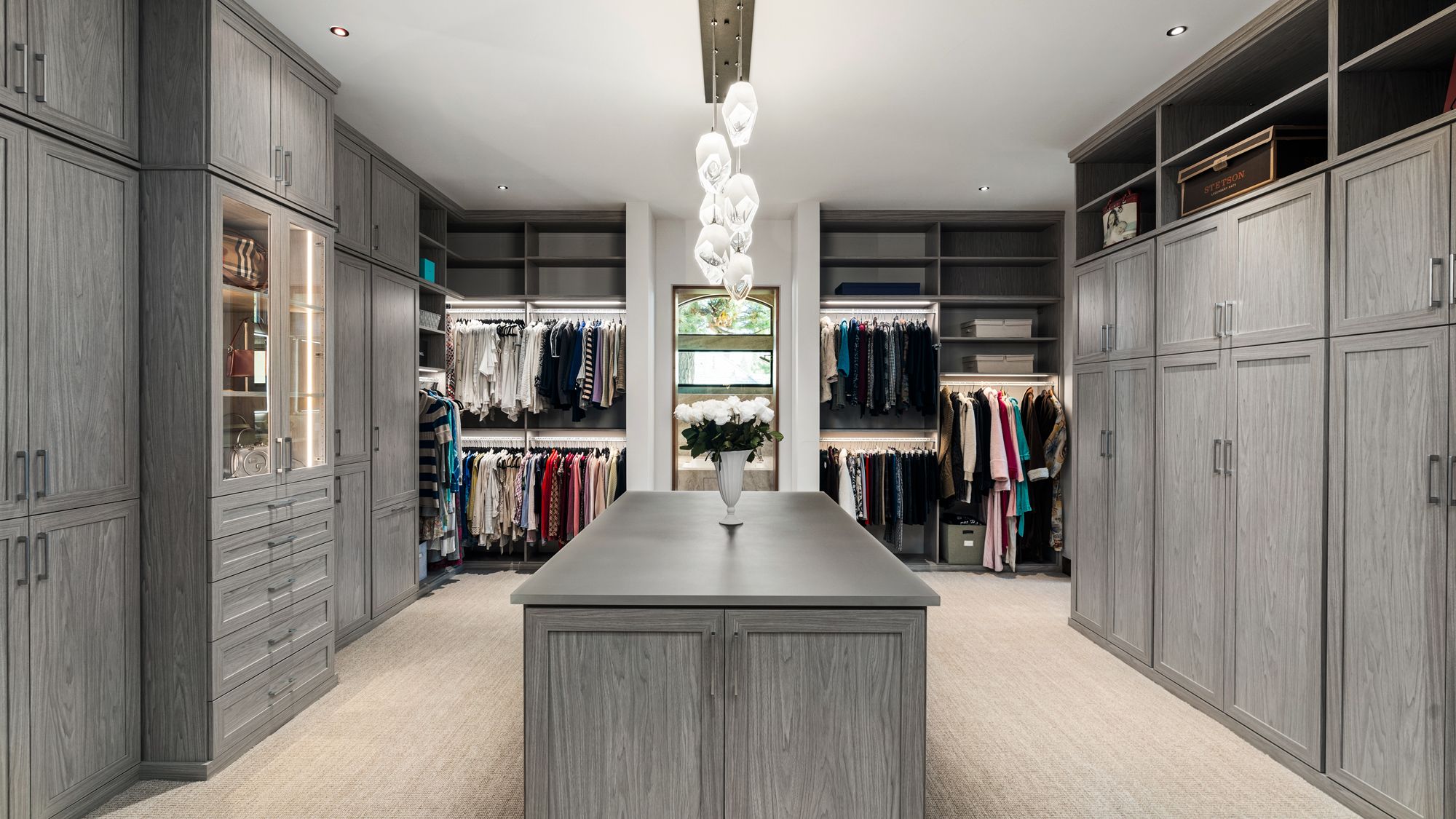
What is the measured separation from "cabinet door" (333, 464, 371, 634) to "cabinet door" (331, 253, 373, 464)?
11cm

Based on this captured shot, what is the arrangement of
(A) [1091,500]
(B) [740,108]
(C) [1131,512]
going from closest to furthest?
(B) [740,108] < (C) [1131,512] < (A) [1091,500]

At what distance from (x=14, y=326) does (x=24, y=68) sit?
0.71 m

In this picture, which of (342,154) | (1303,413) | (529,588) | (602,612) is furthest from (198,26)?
(1303,413)

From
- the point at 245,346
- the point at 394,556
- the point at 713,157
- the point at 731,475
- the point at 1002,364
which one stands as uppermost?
the point at 713,157

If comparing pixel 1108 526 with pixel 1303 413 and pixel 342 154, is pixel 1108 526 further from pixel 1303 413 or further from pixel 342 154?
pixel 342 154

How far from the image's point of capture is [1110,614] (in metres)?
3.62

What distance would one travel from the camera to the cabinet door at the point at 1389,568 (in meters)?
1.95

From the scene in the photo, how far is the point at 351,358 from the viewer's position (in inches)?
141

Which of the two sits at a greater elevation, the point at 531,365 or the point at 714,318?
the point at 714,318

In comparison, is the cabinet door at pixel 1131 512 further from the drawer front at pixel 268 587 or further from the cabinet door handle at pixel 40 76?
the cabinet door handle at pixel 40 76

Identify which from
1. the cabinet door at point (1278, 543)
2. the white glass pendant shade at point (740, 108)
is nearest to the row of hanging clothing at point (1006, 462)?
the cabinet door at point (1278, 543)

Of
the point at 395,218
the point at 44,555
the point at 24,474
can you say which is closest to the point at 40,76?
the point at 24,474

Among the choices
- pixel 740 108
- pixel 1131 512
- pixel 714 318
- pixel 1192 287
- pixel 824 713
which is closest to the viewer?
pixel 824 713

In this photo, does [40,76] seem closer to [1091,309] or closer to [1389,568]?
[1389,568]
